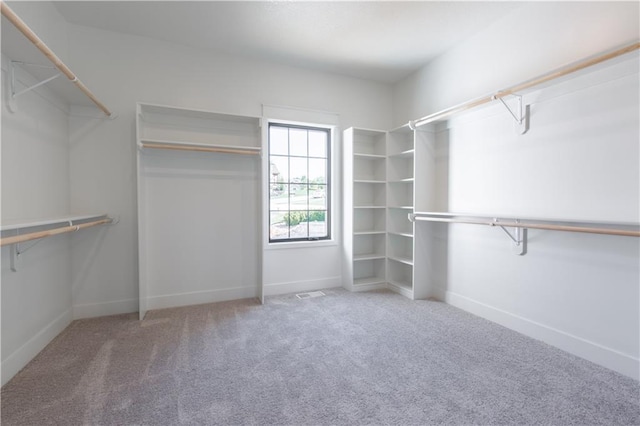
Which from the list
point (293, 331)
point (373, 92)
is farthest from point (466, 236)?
point (373, 92)

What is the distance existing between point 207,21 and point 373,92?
2.22 m

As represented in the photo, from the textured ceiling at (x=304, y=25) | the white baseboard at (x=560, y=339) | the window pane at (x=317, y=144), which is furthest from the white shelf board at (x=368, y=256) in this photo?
the textured ceiling at (x=304, y=25)

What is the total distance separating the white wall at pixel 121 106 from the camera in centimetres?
274

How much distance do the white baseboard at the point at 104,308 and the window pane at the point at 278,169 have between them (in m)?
1.97

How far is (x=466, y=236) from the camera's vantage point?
3.00 meters

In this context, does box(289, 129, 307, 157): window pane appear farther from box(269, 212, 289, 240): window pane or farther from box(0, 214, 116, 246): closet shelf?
box(0, 214, 116, 246): closet shelf

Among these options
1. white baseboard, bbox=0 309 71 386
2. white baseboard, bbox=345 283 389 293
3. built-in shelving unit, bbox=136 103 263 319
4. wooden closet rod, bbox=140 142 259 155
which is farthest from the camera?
white baseboard, bbox=345 283 389 293

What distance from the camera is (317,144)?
382 centimetres

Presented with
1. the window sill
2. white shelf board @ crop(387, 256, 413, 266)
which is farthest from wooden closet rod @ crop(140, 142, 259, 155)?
white shelf board @ crop(387, 256, 413, 266)

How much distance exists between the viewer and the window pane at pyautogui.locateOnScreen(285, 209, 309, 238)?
145 inches

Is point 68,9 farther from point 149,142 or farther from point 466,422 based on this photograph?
point 466,422

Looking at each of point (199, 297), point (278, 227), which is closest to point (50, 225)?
point (199, 297)

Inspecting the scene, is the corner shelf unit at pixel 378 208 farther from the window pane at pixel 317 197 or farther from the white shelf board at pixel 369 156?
the window pane at pixel 317 197

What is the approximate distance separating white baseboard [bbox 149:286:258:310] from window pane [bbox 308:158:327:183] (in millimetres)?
1557
